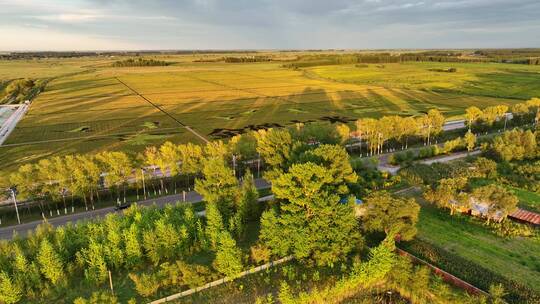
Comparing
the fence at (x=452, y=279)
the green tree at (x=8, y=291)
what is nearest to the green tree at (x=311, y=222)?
the fence at (x=452, y=279)

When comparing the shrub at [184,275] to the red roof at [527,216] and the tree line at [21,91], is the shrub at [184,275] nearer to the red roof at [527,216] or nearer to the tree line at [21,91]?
the red roof at [527,216]

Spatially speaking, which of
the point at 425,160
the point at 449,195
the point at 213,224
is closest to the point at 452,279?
the point at 449,195

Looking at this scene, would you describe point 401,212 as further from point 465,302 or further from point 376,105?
point 376,105

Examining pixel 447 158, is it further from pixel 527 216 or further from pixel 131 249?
pixel 131 249

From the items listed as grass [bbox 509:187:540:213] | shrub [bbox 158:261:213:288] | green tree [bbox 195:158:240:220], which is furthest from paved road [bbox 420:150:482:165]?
shrub [bbox 158:261:213:288]

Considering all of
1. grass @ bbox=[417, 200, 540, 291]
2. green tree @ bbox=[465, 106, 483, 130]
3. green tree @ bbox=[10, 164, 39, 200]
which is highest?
green tree @ bbox=[465, 106, 483, 130]

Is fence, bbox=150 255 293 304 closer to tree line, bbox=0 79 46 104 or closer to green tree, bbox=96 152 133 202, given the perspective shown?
green tree, bbox=96 152 133 202

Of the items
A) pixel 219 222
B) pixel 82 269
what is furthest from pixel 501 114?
pixel 82 269
